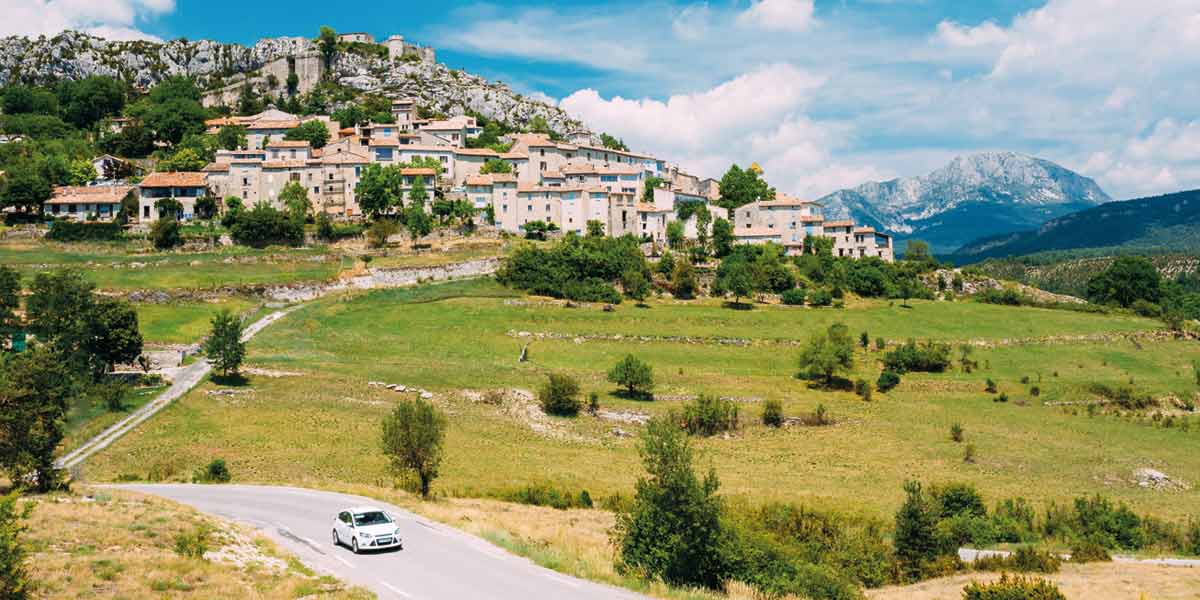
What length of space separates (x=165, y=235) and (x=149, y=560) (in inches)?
3464

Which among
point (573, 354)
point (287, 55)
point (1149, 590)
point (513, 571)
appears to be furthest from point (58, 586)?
point (287, 55)

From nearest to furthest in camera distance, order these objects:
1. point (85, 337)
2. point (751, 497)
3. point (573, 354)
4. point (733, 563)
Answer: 1. point (733, 563)
2. point (751, 497)
3. point (85, 337)
4. point (573, 354)

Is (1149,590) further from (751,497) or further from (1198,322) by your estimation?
(1198,322)

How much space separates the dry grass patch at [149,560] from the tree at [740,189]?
121 m

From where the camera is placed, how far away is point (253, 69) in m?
184

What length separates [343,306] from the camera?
287ft

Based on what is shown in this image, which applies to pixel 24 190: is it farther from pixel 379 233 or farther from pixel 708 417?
pixel 708 417

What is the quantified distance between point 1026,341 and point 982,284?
117 feet

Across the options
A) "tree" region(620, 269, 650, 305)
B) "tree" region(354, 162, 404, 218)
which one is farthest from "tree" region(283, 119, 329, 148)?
"tree" region(620, 269, 650, 305)

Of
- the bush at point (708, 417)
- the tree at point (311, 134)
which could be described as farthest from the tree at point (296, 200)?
the bush at point (708, 417)

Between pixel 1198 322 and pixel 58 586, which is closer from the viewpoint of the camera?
pixel 58 586

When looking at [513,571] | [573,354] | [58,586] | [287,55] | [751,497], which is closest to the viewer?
[58,586]

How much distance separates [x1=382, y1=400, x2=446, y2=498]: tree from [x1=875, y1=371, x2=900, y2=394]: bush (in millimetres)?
48183

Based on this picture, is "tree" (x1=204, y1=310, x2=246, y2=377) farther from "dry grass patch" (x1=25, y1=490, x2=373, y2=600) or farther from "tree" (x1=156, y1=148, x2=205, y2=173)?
Result: "tree" (x1=156, y1=148, x2=205, y2=173)
